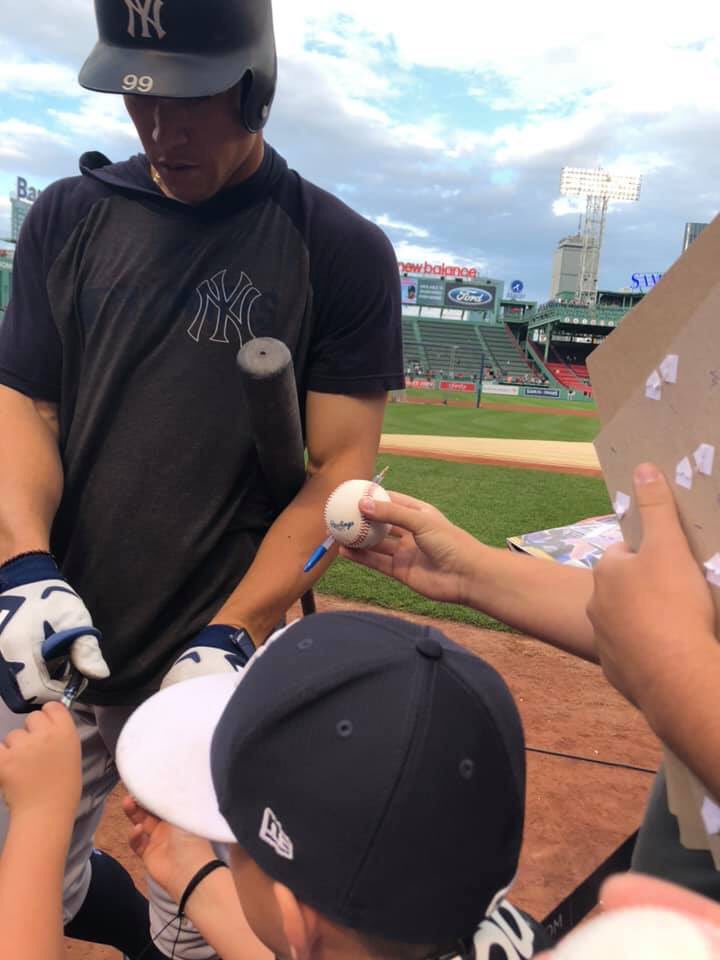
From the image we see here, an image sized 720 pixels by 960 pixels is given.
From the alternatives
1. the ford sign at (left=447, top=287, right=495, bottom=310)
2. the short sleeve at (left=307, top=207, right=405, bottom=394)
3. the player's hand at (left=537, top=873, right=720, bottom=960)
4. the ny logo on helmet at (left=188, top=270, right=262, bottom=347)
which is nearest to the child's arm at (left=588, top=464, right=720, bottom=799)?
the player's hand at (left=537, top=873, right=720, bottom=960)

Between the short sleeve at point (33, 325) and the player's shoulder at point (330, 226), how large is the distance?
1.94ft

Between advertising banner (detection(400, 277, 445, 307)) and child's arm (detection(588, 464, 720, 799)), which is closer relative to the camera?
child's arm (detection(588, 464, 720, 799))

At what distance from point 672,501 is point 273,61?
141cm

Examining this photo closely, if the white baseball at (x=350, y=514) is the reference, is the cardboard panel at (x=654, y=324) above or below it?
above

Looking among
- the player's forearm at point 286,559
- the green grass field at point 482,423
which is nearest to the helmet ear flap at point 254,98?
the player's forearm at point 286,559

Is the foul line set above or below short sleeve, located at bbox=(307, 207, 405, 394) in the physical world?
below

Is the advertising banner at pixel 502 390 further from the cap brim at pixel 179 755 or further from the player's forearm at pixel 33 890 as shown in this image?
the player's forearm at pixel 33 890

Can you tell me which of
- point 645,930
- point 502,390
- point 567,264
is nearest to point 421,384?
point 502,390

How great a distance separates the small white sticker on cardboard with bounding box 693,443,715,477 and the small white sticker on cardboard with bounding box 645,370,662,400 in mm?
104

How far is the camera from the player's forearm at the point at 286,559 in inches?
66.3

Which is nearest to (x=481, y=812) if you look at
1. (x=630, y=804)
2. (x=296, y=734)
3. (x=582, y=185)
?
(x=296, y=734)

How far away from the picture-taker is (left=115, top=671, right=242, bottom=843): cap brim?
1170 mm

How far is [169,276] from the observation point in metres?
1.71

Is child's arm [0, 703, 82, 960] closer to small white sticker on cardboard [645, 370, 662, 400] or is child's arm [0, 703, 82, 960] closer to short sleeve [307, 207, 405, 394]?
short sleeve [307, 207, 405, 394]
